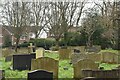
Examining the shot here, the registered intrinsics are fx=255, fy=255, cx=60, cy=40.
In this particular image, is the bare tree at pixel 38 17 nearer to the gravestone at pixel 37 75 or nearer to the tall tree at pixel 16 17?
the tall tree at pixel 16 17

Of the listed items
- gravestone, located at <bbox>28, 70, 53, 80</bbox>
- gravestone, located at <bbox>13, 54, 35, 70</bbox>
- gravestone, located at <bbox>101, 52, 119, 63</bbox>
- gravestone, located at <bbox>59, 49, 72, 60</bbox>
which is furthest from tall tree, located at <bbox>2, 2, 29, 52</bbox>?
gravestone, located at <bbox>28, 70, 53, 80</bbox>

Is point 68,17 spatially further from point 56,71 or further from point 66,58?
point 56,71

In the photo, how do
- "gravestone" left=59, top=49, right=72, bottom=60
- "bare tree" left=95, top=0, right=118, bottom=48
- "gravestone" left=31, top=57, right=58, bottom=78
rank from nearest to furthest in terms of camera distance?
"gravestone" left=31, top=57, right=58, bottom=78 → "bare tree" left=95, top=0, right=118, bottom=48 → "gravestone" left=59, top=49, right=72, bottom=60

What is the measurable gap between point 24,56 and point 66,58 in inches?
147

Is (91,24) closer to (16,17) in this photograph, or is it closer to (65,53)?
(16,17)

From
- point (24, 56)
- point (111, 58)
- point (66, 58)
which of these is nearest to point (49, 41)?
point (66, 58)

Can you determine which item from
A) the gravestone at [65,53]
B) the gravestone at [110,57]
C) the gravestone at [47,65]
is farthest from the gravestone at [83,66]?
the gravestone at [65,53]

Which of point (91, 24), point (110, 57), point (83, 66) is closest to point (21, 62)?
point (83, 66)

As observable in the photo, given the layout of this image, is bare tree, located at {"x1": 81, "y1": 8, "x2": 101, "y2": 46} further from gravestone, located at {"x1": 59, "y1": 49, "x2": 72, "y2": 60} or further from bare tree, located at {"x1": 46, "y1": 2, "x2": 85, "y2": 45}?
gravestone, located at {"x1": 59, "y1": 49, "x2": 72, "y2": 60}

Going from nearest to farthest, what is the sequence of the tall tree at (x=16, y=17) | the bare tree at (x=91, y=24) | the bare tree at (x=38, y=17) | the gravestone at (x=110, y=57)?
the gravestone at (x=110, y=57), the tall tree at (x=16, y=17), the bare tree at (x=91, y=24), the bare tree at (x=38, y=17)

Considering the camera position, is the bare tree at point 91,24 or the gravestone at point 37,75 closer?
the gravestone at point 37,75

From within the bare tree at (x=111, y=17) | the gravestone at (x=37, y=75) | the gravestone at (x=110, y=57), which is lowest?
the gravestone at (x=110, y=57)

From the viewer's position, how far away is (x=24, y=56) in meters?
8.13

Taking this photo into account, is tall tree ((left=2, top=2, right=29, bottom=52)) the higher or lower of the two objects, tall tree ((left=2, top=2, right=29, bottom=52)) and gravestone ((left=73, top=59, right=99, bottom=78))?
the higher
